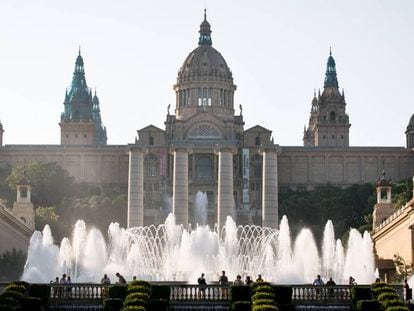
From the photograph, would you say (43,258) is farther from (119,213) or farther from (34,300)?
(119,213)

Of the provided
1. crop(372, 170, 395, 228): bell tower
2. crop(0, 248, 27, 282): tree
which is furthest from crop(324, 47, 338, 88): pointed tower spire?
crop(0, 248, 27, 282): tree

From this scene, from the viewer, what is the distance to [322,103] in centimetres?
16162

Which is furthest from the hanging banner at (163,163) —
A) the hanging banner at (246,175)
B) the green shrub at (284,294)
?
the green shrub at (284,294)

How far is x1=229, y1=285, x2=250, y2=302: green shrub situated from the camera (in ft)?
127

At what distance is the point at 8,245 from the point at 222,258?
45.0 ft

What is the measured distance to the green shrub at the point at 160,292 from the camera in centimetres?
3859

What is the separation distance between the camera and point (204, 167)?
5522 inches

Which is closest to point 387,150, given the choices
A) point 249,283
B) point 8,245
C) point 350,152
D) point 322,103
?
point 350,152

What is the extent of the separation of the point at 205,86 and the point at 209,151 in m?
17.9

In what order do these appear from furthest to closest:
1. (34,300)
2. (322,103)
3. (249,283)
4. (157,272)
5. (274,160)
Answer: (322,103) → (274,160) → (157,272) → (249,283) → (34,300)

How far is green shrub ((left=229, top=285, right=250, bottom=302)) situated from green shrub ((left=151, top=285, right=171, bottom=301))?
1897 mm

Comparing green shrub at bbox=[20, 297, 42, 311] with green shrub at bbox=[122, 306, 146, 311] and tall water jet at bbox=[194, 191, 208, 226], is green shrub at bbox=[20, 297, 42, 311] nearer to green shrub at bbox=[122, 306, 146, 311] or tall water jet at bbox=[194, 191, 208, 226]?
green shrub at bbox=[122, 306, 146, 311]

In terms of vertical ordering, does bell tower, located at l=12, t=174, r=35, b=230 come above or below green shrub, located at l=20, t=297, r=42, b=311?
above

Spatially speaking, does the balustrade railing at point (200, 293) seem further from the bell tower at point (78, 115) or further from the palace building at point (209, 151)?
the bell tower at point (78, 115)
